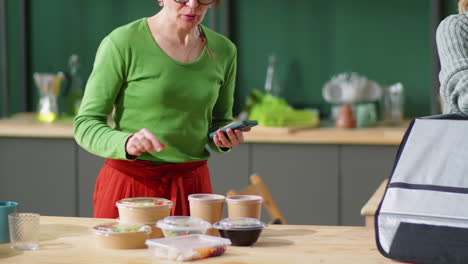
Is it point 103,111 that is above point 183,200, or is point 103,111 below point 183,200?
above

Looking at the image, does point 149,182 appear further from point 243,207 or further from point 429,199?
point 429,199

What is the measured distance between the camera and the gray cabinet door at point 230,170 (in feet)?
12.9

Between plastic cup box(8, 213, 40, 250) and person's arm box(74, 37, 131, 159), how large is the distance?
1.23 ft

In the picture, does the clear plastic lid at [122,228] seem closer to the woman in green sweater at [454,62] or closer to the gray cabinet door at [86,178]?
the woman in green sweater at [454,62]

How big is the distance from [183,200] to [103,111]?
364 mm

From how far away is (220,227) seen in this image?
1.79 m

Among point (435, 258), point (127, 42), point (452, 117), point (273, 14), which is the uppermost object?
point (273, 14)

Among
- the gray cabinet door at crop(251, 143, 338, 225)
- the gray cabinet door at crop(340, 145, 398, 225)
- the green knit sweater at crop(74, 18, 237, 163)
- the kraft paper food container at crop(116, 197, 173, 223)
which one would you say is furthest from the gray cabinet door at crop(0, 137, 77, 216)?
the kraft paper food container at crop(116, 197, 173, 223)

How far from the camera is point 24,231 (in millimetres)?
1794

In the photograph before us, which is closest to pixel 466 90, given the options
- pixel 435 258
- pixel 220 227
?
pixel 435 258

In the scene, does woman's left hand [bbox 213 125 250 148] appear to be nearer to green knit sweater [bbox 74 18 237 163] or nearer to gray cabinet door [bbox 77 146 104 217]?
green knit sweater [bbox 74 18 237 163]

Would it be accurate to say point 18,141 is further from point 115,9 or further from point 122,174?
point 122,174

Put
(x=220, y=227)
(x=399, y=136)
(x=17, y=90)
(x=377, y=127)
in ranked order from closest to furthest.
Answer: (x=220, y=227) < (x=399, y=136) < (x=377, y=127) < (x=17, y=90)

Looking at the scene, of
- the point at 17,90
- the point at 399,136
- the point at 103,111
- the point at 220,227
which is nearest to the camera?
the point at 220,227
